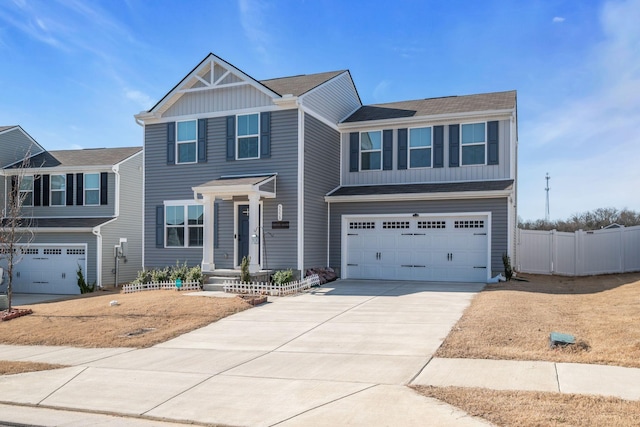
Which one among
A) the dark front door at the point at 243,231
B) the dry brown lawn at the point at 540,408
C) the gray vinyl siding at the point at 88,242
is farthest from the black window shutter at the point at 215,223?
the dry brown lawn at the point at 540,408

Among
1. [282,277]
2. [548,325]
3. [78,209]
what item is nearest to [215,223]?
[282,277]

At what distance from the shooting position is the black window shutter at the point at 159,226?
2012cm

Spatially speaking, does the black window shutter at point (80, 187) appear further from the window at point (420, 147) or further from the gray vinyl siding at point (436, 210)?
the window at point (420, 147)

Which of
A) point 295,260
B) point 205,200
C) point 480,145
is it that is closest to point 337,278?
point 295,260

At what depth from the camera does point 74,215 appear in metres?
25.4

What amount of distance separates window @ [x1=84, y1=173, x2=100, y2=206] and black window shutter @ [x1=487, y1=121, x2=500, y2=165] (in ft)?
54.7

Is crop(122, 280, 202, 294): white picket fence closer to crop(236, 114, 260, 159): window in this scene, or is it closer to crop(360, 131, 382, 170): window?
crop(236, 114, 260, 159): window

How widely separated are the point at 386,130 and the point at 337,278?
5686 millimetres

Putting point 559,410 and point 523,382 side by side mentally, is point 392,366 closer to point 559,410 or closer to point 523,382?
point 523,382

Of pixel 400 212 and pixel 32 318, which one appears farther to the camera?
pixel 400 212

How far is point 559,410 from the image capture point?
6.02m

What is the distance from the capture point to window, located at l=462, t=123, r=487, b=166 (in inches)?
770

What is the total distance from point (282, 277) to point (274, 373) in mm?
8640

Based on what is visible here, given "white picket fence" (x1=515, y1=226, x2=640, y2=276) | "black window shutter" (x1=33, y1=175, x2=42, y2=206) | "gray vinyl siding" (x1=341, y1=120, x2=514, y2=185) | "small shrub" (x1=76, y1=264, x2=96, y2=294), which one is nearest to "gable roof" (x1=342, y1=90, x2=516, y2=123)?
"gray vinyl siding" (x1=341, y1=120, x2=514, y2=185)
